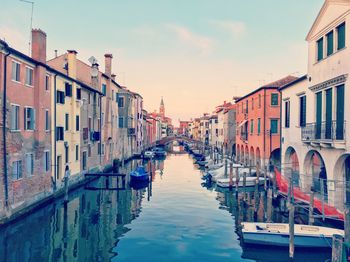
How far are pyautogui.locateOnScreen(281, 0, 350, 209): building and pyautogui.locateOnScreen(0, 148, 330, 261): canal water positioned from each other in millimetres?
4817

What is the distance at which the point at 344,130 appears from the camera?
17.2m

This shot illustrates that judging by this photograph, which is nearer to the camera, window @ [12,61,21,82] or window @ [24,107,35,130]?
window @ [12,61,21,82]

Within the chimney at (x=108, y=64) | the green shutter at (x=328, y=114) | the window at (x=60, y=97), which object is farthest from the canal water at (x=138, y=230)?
the chimney at (x=108, y=64)

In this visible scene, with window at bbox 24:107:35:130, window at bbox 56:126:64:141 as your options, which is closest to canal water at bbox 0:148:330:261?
window at bbox 56:126:64:141

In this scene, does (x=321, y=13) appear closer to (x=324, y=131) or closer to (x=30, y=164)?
(x=324, y=131)

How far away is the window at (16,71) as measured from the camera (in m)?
19.8

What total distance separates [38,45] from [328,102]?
20537mm

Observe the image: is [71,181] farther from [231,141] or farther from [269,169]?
[231,141]

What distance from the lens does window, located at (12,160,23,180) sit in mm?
19422

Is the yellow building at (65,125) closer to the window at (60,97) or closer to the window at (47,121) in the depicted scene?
the window at (60,97)

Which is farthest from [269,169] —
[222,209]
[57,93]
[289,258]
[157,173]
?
[57,93]

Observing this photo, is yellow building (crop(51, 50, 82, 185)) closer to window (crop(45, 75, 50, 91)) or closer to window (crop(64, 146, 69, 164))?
window (crop(64, 146, 69, 164))

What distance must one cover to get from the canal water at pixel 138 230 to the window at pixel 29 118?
5886 mm

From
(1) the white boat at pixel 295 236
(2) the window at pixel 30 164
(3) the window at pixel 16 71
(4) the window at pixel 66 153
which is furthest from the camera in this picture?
(4) the window at pixel 66 153
